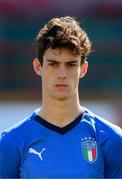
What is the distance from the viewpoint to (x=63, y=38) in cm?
364

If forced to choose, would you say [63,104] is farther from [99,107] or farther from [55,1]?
[55,1]

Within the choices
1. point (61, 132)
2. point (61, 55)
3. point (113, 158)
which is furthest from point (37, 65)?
point (113, 158)

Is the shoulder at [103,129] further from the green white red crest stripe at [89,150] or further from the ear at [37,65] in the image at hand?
the ear at [37,65]

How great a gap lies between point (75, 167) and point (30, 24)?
12119 millimetres

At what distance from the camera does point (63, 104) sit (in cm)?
365

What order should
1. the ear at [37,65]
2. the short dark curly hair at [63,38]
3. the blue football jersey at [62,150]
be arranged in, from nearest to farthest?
1. the blue football jersey at [62,150]
2. the short dark curly hair at [63,38]
3. the ear at [37,65]

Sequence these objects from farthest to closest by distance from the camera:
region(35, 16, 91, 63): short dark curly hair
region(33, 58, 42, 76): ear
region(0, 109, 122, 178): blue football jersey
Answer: region(33, 58, 42, 76): ear
region(35, 16, 91, 63): short dark curly hair
region(0, 109, 122, 178): blue football jersey

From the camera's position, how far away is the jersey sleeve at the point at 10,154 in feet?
11.7

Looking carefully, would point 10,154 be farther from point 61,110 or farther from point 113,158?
point 113,158

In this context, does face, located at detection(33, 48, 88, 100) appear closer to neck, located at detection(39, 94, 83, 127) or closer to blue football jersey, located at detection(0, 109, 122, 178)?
neck, located at detection(39, 94, 83, 127)

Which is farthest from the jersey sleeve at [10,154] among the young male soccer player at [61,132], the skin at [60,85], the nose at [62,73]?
the nose at [62,73]

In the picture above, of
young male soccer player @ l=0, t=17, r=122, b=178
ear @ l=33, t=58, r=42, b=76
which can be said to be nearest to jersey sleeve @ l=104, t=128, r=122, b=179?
young male soccer player @ l=0, t=17, r=122, b=178

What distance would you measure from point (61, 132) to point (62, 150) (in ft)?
0.29

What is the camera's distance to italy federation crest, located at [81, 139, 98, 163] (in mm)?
3516
